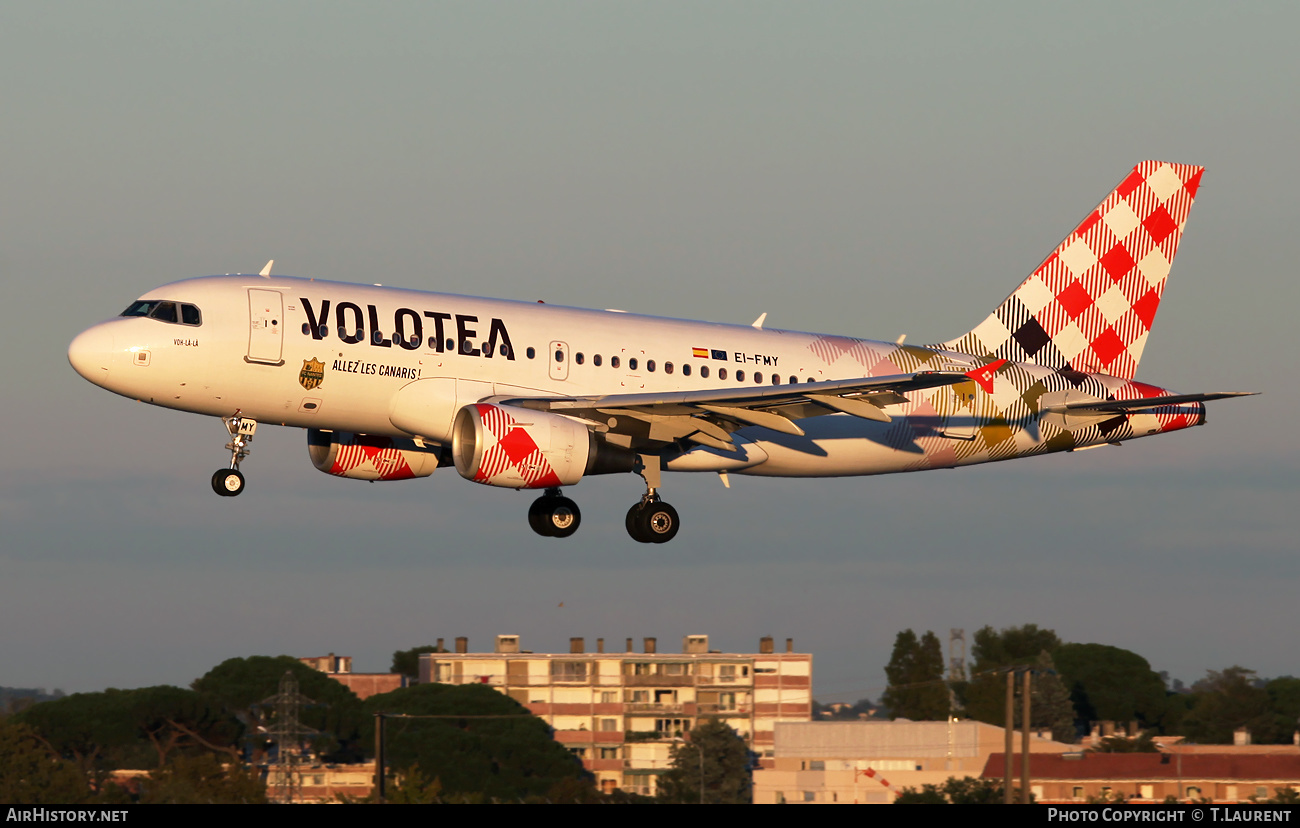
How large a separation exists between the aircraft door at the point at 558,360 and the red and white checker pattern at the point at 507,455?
2.27 metres

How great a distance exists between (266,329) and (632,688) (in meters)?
87.9

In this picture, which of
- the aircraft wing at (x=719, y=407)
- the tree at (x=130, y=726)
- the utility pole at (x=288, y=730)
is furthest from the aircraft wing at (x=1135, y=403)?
the tree at (x=130, y=726)

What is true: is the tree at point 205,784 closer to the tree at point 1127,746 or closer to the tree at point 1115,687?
the tree at point 1127,746

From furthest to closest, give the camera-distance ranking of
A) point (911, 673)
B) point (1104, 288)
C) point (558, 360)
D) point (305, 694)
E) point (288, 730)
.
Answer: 1. point (911, 673)
2. point (305, 694)
3. point (288, 730)
4. point (1104, 288)
5. point (558, 360)

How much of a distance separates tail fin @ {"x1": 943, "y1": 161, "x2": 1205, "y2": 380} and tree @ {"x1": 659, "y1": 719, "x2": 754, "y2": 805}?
101ft

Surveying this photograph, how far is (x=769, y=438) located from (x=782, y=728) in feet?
129

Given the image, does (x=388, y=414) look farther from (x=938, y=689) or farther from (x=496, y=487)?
(x=938, y=689)

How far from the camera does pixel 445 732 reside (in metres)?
93.8

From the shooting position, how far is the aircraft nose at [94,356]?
35.1 m

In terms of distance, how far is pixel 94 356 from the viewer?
35.1m

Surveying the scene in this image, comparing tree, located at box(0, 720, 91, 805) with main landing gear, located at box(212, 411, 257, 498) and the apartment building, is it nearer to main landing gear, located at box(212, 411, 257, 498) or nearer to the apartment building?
main landing gear, located at box(212, 411, 257, 498)

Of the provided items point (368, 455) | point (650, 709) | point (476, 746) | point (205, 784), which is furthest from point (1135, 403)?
point (650, 709)

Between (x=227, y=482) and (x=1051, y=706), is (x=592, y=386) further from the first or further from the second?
(x=1051, y=706)

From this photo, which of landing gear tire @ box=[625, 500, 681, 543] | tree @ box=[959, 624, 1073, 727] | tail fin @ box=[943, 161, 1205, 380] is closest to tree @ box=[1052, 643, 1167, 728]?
tree @ box=[959, 624, 1073, 727]
